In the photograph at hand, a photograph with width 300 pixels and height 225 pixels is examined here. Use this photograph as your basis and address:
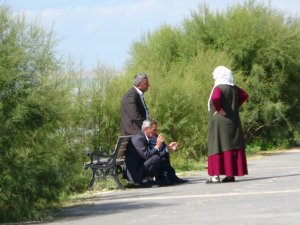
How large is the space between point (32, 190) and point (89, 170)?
19.2ft

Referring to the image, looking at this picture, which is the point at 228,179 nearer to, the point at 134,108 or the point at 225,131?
the point at 225,131

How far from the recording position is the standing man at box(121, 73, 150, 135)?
17.4 meters

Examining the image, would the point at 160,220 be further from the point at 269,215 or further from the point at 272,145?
the point at 272,145

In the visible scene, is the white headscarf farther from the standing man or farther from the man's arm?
the man's arm

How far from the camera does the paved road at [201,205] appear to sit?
11.2m

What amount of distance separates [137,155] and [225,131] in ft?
5.86

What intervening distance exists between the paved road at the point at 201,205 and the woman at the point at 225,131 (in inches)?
14.4

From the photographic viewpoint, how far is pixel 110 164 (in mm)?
16922

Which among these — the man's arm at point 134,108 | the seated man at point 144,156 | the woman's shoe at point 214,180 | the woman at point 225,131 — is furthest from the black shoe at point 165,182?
the man's arm at point 134,108

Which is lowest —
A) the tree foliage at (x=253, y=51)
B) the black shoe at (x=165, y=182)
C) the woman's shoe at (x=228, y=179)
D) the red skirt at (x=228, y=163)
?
the woman's shoe at (x=228, y=179)

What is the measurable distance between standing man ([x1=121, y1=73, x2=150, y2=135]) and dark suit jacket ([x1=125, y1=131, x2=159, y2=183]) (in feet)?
1.44

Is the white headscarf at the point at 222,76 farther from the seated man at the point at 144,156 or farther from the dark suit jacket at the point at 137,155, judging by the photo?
the dark suit jacket at the point at 137,155

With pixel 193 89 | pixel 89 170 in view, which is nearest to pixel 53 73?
pixel 89 170

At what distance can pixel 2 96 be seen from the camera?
473 inches
